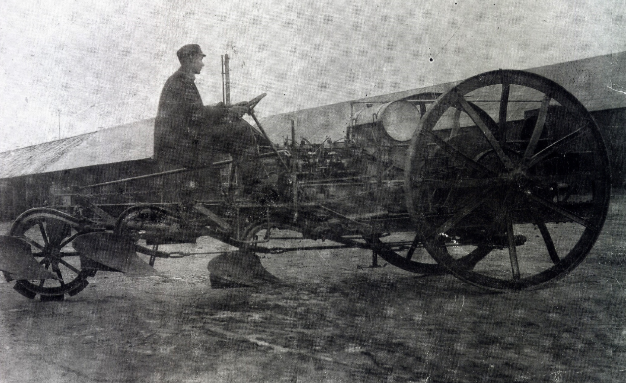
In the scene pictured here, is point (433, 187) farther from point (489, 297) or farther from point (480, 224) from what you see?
point (489, 297)

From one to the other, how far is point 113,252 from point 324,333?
7.08 feet

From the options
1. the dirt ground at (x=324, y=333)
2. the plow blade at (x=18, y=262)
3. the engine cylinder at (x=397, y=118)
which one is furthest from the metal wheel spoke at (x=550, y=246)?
the plow blade at (x=18, y=262)

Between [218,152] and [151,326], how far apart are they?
1.82 m

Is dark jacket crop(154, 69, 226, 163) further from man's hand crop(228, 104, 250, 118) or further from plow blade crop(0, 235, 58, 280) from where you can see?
plow blade crop(0, 235, 58, 280)

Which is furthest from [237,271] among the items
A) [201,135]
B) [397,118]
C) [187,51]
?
[187,51]

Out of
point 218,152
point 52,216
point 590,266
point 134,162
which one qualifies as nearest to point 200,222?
point 218,152

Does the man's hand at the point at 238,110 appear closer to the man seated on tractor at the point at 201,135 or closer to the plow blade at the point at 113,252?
the man seated on tractor at the point at 201,135

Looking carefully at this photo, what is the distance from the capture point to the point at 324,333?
3.39m

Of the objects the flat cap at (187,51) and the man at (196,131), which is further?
the flat cap at (187,51)

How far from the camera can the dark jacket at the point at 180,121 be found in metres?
4.32

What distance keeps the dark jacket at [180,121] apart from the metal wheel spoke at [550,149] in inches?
115

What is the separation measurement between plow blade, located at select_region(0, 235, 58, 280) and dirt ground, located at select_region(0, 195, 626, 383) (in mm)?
387

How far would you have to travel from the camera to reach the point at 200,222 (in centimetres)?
416

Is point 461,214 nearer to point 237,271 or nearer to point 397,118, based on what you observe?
point 397,118
